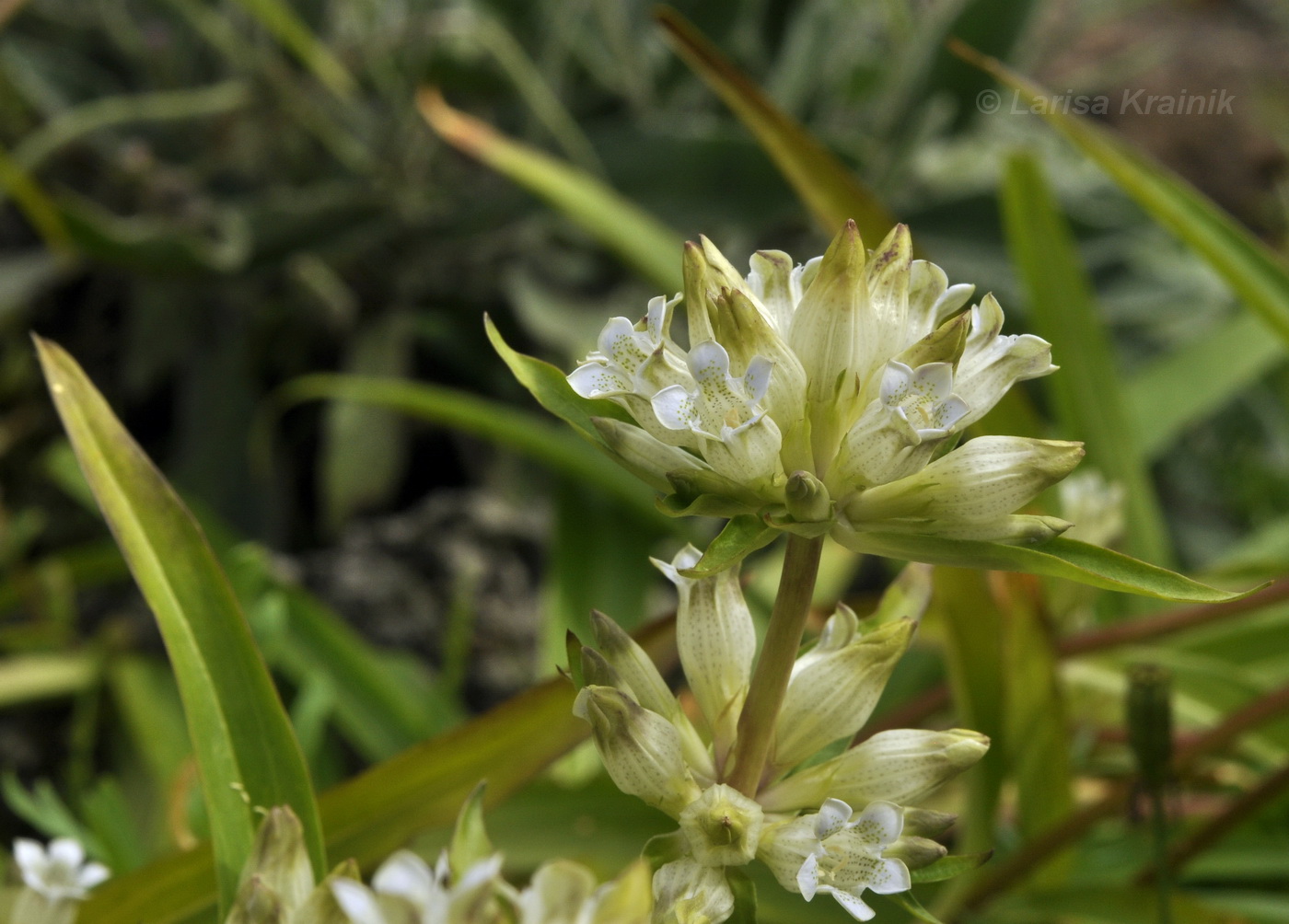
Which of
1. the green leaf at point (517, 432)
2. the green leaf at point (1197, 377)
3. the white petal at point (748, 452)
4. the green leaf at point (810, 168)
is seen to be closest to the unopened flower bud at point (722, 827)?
the white petal at point (748, 452)

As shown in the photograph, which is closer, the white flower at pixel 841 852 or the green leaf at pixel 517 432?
the white flower at pixel 841 852

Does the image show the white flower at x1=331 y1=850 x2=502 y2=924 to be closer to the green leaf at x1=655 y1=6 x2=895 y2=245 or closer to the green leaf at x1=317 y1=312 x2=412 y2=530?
the green leaf at x1=655 y1=6 x2=895 y2=245

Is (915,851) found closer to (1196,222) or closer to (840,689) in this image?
(840,689)

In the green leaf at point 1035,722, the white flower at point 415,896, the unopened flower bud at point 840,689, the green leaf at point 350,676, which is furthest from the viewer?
the green leaf at point 350,676

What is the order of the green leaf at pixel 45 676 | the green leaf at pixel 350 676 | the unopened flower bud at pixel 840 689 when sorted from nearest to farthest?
1. the unopened flower bud at pixel 840 689
2. the green leaf at pixel 350 676
3. the green leaf at pixel 45 676

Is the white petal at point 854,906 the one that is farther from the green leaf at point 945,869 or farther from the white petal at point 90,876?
the white petal at point 90,876

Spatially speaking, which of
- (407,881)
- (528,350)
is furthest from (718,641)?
(528,350)
